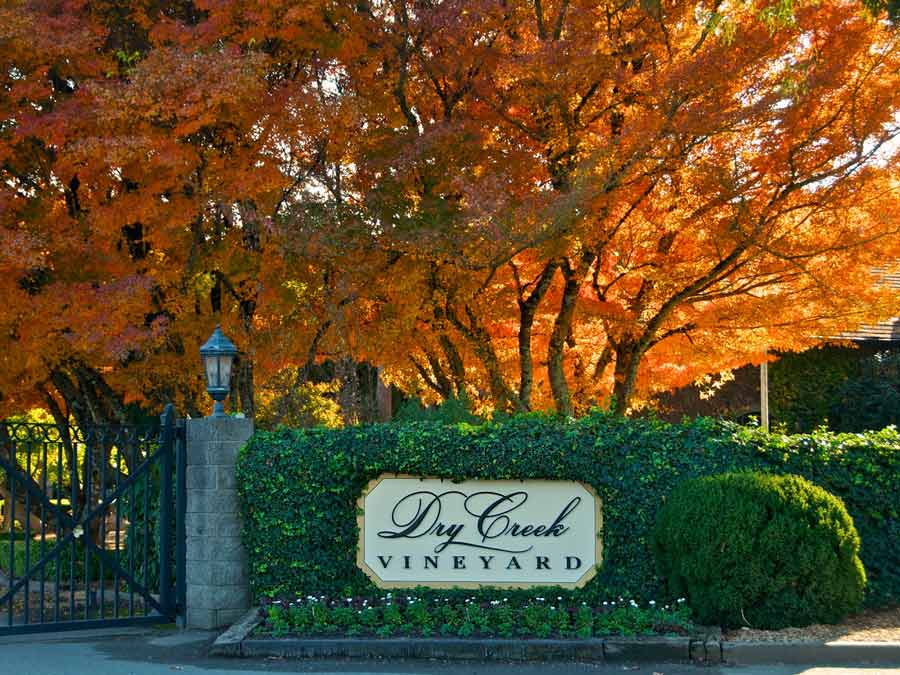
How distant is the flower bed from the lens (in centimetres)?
902

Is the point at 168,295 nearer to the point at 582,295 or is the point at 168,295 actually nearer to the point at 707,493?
the point at 582,295

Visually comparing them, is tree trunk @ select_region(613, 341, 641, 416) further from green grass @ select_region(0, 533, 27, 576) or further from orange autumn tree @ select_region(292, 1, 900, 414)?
green grass @ select_region(0, 533, 27, 576)

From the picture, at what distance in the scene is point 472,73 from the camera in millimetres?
15039

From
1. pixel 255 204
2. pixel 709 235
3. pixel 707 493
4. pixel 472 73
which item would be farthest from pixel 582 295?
pixel 707 493

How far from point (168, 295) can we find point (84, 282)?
140cm

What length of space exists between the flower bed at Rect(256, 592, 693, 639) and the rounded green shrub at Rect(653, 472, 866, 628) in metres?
0.49

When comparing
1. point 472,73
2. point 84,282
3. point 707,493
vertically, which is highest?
point 472,73

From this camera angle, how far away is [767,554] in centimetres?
884

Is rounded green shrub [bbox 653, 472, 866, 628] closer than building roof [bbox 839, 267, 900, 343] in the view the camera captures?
Yes

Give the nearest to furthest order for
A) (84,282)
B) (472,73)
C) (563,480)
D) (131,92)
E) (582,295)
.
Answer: (563,480) → (131,92) → (84,282) → (472,73) → (582,295)

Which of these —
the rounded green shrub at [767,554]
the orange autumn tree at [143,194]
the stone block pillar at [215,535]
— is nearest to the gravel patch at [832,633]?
the rounded green shrub at [767,554]

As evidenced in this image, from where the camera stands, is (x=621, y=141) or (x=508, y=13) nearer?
(x=621, y=141)

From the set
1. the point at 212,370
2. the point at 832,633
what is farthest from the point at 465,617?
the point at 212,370

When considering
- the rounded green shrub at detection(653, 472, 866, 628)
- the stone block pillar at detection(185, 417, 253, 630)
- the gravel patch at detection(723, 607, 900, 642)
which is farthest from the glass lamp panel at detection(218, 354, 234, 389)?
the gravel patch at detection(723, 607, 900, 642)
